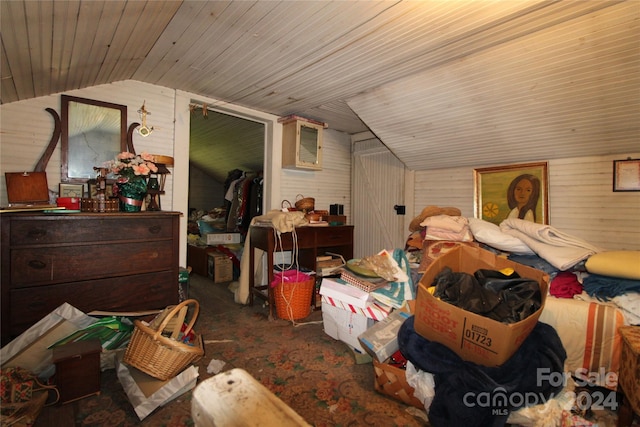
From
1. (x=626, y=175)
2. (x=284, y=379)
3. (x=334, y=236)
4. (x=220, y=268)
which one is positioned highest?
(x=626, y=175)

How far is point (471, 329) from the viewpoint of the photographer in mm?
1339

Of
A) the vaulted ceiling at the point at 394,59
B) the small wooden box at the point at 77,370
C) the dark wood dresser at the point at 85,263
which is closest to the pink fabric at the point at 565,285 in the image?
the vaulted ceiling at the point at 394,59

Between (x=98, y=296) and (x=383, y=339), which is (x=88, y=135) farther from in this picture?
(x=383, y=339)

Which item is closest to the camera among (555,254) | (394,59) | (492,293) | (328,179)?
(492,293)

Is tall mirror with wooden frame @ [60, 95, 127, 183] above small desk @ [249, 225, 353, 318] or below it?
above

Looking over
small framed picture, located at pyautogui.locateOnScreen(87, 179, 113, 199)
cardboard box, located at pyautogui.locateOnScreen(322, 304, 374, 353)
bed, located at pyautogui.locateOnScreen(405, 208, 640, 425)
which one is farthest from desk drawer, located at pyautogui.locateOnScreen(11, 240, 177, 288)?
bed, located at pyautogui.locateOnScreen(405, 208, 640, 425)

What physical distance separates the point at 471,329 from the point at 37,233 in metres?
2.52

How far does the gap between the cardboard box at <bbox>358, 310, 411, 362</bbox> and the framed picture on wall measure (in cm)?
179

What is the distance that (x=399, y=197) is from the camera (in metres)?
3.88

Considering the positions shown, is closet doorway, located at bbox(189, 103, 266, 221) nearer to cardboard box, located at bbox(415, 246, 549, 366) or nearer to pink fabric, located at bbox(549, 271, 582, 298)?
cardboard box, located at bbox(415, 246, 549, 366)

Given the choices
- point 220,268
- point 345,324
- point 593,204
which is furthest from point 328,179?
point 593,204

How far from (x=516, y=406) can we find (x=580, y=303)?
0.87 metres

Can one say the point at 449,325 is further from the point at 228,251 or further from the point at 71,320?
the point at 228,251

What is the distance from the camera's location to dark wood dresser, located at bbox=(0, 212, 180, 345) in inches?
65.4
